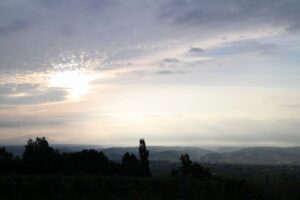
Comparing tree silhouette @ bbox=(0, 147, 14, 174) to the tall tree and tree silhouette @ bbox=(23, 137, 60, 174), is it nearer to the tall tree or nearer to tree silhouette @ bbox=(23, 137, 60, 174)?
tree silhouette @ bbox=(23, 137, 60, 174)

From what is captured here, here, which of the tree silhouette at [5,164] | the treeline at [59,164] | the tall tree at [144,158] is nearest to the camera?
the tree silhouette at [5,164]

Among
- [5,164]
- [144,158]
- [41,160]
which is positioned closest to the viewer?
[5,164]

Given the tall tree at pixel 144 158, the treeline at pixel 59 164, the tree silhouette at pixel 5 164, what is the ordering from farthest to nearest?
the tall tree at pixel 144 158 → the treeline at pixel 59 164 → the tree silhouette at pixel 5 164

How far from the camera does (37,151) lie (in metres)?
54.4

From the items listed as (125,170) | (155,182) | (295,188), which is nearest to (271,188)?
(295,188)

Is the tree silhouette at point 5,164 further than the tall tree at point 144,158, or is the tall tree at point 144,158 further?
the tall tree at point 144,158

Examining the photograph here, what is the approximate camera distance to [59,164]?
5150cm

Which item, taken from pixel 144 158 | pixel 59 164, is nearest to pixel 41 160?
pixel 59 164

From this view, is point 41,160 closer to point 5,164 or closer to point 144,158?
point 5,164

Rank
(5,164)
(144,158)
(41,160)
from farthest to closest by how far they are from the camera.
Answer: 1. (144,158)
2. (41,160)
3. (5,164)

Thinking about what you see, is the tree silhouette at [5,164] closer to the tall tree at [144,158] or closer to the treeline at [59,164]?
the treeline at [59,164]

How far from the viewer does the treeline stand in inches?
1939

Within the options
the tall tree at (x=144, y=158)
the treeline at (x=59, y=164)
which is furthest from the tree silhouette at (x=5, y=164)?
the tall tree at (x=144, y=158)

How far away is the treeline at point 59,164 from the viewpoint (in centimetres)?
4925
